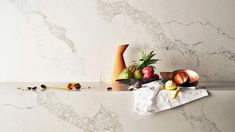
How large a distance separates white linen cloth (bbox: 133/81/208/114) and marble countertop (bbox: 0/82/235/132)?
3 centimetres

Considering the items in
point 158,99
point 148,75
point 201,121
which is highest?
point 148,75

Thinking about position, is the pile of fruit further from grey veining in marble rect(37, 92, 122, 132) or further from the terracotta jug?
grey veining in marble rect(37, 92, 122, 132)

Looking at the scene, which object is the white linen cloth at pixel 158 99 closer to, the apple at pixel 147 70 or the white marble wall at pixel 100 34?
the apple at pixel 147 70

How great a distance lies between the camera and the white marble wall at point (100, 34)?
1778 mm

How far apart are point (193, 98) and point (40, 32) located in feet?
3.08

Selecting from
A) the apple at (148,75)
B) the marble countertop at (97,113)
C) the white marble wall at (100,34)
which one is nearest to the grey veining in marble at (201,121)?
the marble countertop at (97,113)

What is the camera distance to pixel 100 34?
5.89 ft

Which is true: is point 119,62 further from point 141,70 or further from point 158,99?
point 158,99

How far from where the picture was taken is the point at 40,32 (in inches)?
70.1

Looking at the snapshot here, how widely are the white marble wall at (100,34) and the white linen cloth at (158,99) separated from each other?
1.27 feet

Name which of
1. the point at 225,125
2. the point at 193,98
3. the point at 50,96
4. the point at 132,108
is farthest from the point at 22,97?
the point at 225,125

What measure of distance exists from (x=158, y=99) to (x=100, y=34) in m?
0.58

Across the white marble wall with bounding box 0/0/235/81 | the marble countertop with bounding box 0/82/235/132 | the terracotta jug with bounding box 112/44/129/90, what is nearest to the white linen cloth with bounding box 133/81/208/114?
the marble countertop with bounding box 0/82/235/132

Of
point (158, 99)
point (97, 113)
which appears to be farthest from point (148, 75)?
point (97, 113)
